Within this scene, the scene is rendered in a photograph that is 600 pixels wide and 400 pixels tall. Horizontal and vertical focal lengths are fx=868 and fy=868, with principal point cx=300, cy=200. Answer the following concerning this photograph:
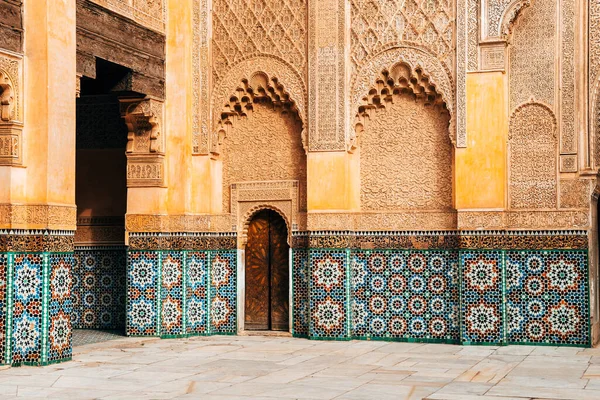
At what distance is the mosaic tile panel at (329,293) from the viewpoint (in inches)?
313

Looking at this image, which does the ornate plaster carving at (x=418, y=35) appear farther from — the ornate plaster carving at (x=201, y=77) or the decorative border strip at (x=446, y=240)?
the ornate plaster carving at (x=201, y=77)

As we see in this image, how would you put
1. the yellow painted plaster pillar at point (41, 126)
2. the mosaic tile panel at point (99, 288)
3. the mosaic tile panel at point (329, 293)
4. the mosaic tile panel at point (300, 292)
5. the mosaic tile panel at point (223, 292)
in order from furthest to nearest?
the mosaic tile panel at point (99, 288)
the mosaic tile panel at point (223, 292)
the mosaic tile panel at point (300, 292)
the mosaic tile panel at point (329, 293)
the yellow painted plaster pillar at point (41, 126)

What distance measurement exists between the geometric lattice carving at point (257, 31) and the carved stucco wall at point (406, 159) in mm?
980

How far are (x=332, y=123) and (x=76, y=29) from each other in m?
2.49

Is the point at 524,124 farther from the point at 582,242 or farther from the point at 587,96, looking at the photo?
the point at 582,242

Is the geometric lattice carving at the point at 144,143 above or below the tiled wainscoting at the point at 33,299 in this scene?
above

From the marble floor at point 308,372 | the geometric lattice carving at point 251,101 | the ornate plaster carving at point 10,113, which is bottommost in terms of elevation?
the marble floor at point 308,372

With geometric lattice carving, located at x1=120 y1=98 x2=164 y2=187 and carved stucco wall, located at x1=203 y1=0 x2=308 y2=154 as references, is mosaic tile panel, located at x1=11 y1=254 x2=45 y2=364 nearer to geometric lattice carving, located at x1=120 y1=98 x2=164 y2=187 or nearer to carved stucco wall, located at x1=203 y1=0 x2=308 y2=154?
geometric lattice carving, located at x1=120 y1=98 x2=164 y2=187

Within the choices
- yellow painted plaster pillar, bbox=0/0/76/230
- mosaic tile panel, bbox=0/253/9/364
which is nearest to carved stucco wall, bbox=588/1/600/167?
yellow painted plaster pillar, bbox=0/0/76/230

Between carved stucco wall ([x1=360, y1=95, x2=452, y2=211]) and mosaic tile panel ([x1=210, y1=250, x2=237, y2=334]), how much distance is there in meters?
→ 1.45

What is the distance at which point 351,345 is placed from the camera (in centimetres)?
764

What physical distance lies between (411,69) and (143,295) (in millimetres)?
3265

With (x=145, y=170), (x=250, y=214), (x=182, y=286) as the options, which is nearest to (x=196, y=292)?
(x=182, y=286)

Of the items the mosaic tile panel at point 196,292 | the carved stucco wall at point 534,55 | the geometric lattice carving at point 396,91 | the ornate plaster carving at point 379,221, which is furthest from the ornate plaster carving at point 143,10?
the carved stucco wall at point 534,55
